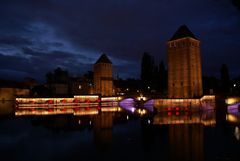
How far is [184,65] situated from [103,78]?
35726mm

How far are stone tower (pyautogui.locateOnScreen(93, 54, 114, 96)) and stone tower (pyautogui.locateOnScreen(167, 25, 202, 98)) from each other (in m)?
32.2

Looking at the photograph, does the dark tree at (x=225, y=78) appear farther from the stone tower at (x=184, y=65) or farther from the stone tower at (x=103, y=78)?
the stone tower at (x=103, y=78)

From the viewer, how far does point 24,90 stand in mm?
83750

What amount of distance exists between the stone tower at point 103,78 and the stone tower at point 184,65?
3222cm

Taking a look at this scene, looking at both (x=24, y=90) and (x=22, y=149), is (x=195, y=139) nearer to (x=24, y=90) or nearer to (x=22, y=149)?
(x=22, y=149)

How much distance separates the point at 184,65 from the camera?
47.9 metres

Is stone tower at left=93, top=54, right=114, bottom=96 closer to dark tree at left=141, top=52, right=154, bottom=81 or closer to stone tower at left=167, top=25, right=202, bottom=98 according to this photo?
dark tree at left=141, top=52, right=154, bottom=81

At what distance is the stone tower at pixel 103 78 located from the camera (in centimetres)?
7856

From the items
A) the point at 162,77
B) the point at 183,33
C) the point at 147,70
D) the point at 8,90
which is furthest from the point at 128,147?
the point at 8,90

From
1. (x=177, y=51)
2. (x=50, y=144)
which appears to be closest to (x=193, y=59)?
(x=177, y=51)

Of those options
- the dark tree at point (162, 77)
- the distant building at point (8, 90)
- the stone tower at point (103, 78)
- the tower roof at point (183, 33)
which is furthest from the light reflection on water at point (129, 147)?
the distant building at point (8, 90)

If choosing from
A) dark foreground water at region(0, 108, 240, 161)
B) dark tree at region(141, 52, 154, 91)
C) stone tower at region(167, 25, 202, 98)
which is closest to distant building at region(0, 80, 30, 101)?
dark tree at region(141, 52, 154, 91)

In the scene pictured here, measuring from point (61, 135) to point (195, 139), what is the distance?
34.4ft

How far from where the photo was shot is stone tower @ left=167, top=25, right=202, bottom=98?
47469 millimetres
